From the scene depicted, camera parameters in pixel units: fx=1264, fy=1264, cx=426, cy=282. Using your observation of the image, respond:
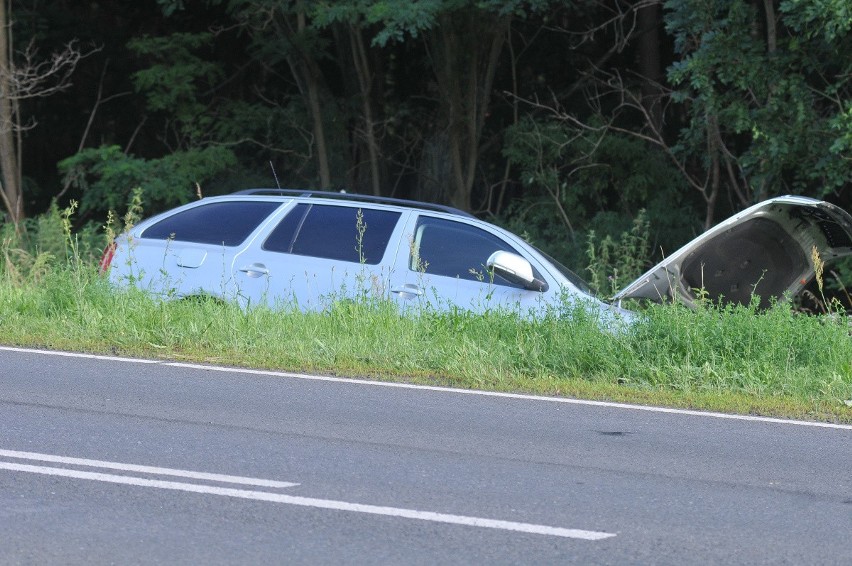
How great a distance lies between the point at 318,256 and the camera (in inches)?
449

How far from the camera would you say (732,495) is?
666 cm

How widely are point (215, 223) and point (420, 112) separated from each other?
15.3m

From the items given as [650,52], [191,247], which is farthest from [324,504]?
[650,52]

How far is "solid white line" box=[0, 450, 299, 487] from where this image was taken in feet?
21.7

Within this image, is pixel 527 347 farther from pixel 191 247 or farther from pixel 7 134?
pixel 7 134

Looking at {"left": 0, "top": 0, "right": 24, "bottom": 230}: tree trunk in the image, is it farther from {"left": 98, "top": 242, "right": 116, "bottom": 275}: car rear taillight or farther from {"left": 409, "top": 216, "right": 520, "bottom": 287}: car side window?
{"left": 409, "top": 216, "right": 520, "bottom": 287}: car side window

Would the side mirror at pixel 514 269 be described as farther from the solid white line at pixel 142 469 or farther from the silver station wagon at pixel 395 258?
the solid white line at pixel 142 469

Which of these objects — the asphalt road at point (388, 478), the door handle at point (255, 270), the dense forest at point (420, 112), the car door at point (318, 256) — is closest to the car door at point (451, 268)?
the car door at point (318, 256)

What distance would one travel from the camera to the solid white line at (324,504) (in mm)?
5840

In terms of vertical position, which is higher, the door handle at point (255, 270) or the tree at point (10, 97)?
the tree at point (10, 97)

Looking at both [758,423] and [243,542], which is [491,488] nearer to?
[243,542]

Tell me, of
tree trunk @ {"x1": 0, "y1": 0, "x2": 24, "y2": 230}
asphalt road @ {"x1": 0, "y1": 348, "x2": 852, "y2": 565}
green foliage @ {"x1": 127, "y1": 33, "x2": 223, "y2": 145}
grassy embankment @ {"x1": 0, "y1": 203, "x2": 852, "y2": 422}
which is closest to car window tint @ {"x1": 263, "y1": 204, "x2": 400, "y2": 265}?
grassy embankment @ {"x1": 0, "y1": 203, "x2": 852, "y2": 422}

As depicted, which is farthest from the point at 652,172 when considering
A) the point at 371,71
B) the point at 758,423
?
the point at 758,423

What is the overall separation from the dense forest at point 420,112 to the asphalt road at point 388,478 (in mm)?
11071
